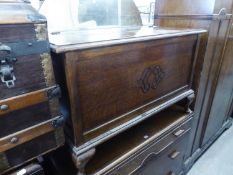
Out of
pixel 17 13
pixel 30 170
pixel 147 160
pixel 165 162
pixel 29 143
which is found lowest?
pixel 165 162

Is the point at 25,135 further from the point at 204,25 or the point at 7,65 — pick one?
the point at 204,25

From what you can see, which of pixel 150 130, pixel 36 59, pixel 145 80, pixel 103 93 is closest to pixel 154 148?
pixel 150 130

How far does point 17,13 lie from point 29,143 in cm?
38

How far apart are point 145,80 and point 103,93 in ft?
0.83

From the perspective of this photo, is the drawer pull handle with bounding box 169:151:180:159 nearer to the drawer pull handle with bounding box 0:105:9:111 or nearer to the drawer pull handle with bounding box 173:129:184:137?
the drawer pull handle with bounding box 173:129:184:137

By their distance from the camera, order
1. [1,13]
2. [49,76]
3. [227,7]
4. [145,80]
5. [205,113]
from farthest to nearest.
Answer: [205,113], [227,7], [145,80], [49,76], [1,13]

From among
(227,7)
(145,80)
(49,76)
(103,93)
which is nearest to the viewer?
(49,76)

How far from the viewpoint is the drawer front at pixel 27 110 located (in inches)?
19.4

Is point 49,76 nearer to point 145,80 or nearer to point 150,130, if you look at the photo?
point 145,80

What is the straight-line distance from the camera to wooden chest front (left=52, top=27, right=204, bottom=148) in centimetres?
59

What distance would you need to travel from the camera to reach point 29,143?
56 centimetres

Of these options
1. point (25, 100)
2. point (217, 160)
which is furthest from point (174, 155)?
point (25, 100)

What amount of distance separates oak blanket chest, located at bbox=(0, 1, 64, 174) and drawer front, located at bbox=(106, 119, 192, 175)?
0.43 m

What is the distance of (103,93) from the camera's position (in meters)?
0.69
